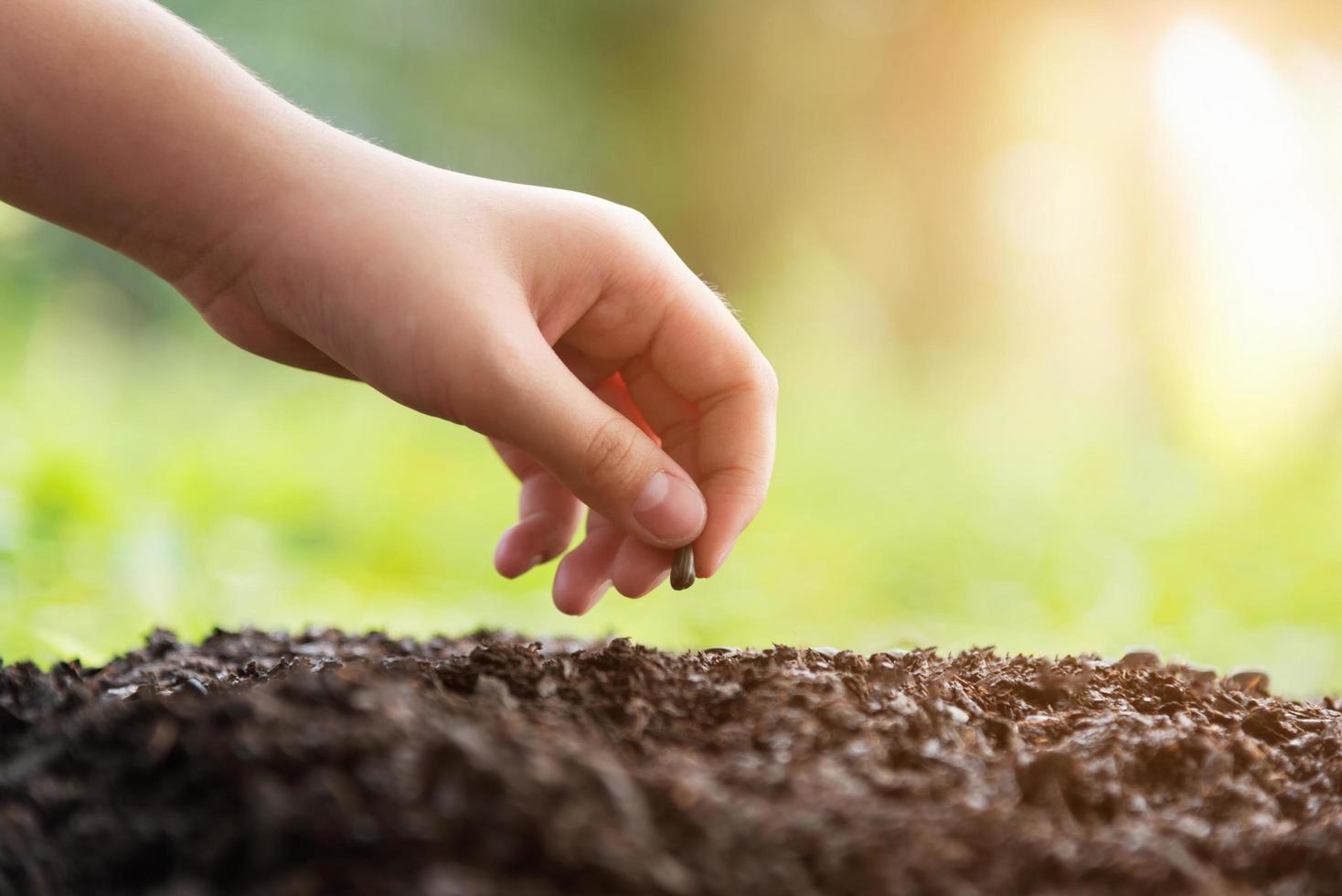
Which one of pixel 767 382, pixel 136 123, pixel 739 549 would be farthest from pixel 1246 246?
pixel 136 123

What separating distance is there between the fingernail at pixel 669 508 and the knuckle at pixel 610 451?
43 mm

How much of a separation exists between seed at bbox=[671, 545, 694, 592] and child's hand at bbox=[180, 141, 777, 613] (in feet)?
0.06

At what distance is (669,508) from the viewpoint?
1062mm

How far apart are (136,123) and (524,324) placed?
39 cm

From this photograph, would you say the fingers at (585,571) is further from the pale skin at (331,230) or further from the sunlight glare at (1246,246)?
the sunlight glare at (1246,246)

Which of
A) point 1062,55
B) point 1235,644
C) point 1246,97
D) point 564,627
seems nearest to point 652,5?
point 1062,55

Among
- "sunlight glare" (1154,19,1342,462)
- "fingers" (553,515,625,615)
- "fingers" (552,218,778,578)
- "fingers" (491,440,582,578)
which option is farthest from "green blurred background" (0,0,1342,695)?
"fingers" (552,218,778,578)

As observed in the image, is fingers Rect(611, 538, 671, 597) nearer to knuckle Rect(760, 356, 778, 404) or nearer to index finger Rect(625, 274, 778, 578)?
index finger Rect(625, 274, 778, 578)

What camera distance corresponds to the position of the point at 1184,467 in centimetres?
426

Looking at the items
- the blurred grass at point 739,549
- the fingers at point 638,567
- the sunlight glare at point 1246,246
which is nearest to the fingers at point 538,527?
the fingers at point 638,567

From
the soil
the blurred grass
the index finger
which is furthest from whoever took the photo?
the blurred grass

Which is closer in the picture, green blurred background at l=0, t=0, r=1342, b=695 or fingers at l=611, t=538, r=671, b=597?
fingers at l=611, t=538, r=671, b=597

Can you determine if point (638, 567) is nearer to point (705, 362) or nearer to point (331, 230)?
point (705, 362)

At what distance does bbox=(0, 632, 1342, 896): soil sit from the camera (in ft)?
1.78
